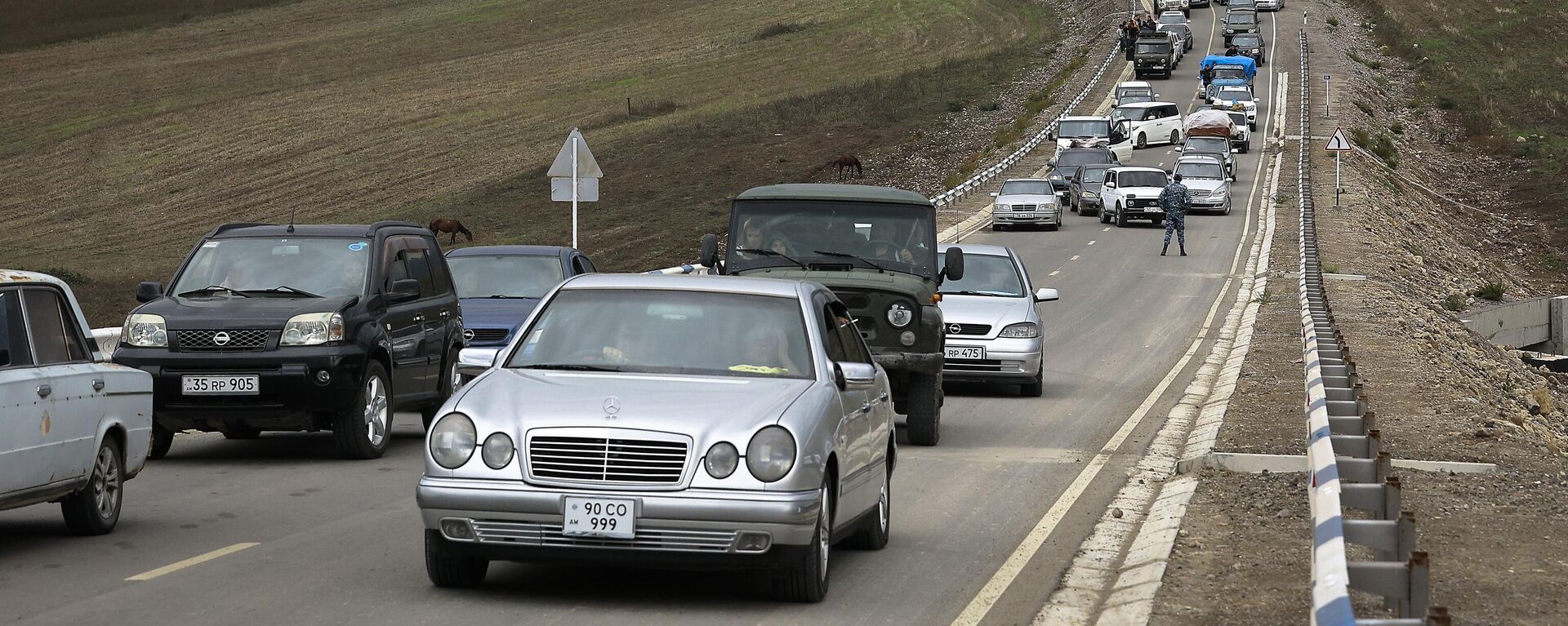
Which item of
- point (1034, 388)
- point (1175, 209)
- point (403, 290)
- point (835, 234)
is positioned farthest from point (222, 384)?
point (1175, 209)

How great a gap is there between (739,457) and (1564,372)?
121 feet

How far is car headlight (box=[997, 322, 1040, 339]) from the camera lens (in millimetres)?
18891

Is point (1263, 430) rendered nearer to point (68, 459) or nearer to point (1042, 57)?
point (68, 459)

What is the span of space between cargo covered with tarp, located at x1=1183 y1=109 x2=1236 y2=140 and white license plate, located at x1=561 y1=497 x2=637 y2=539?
2115 inches

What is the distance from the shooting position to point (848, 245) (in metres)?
15.8

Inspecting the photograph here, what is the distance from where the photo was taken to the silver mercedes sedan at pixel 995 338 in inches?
741

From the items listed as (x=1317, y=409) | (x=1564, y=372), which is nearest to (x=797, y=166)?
(x=1564, y=372)

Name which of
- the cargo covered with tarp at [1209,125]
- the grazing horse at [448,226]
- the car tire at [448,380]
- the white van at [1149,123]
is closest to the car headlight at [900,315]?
the car tire at [448,380]

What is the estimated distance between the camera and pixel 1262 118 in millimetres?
73062

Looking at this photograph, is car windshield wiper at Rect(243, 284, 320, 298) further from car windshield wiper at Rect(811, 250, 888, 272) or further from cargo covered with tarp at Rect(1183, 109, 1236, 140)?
cargo covered with tarp at Rect(1183, 109, 1236, 140)

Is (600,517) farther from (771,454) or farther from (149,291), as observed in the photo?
(149,291)

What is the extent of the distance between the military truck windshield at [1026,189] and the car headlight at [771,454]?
38266mm

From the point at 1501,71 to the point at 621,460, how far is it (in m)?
88.8

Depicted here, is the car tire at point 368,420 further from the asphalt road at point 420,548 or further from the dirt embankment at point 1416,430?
the dirt embankment at point 1416,430
